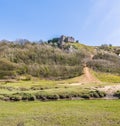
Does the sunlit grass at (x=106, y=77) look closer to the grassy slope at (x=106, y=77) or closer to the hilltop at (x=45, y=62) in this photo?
the grassy slope at (x=106, y=77)

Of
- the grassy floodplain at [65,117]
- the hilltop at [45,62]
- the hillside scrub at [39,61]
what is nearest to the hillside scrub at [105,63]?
the hilltop at [45,62]

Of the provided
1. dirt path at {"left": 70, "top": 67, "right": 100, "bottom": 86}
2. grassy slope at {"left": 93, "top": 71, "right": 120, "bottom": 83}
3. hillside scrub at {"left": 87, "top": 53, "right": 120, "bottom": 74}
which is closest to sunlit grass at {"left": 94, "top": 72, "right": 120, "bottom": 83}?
grassy slope at {"left": 93, "top": 71, "right": 120, "bottom": 83}

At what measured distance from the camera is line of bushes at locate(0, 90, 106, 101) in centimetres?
2767

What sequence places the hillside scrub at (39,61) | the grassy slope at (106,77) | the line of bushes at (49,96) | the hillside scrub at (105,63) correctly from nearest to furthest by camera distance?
the line of bushes at (49,96), the grassy slope at (106,77), the hillside scrub at (39,61), the hillside scrub at (105,63)

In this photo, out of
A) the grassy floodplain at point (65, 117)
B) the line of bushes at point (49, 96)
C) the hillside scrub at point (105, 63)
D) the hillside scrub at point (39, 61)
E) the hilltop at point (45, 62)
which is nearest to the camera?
the grassy floodplain at point (65, 117)

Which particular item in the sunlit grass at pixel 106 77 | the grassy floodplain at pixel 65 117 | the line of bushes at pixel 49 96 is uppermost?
the sunlit grass at pixel 106 77

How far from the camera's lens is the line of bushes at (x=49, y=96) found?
1089 inches

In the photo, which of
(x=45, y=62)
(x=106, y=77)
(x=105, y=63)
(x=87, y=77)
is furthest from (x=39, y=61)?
(x=106, y=77)

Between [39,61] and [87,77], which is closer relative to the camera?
[87,77]

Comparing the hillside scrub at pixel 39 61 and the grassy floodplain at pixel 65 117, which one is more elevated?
the hillside scrub at pixel 39 61

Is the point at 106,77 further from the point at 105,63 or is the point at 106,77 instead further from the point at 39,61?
the point at 39,61

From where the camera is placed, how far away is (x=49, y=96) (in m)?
28.3

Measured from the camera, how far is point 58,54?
70.2m

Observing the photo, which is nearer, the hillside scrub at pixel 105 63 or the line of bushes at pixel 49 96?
the line of bushes at pixel 49 96
